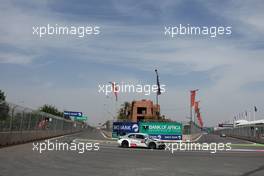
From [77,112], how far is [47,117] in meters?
47.8

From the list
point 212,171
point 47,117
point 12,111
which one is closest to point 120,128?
point 47,117

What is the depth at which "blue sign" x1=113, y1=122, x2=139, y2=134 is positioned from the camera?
49.9m

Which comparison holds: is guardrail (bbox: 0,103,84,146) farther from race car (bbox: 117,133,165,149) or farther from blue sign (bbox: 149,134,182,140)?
blue sign (bbox: 149,134,182,140)

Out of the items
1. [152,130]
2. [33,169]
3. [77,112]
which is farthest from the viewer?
[77,112]

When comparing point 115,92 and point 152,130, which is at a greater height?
point 115,92

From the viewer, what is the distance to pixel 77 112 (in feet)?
319

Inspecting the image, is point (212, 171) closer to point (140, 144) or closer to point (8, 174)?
point (8, 174)

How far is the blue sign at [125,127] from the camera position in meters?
49.9

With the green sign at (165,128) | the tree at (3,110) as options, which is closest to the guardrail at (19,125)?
the tree at (3,110)

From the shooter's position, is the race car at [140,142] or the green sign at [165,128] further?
the green sign at [165,128]

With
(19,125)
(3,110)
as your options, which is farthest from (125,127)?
(3,110)

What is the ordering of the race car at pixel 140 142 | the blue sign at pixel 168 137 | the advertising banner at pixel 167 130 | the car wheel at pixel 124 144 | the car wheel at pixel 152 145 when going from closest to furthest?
the car wheel at pixel 152 145
the race car at pixel 140 142
the car wheel at pixel 124 144
the blue sign at pixel 168 137
the advertising banner at pixel 167 130

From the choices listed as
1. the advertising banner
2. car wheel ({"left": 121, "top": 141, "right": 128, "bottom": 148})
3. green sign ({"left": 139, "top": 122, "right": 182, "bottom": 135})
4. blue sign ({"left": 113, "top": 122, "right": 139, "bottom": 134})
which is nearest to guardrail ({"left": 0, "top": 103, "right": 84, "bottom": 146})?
car wheel ({"left": 121, "top": 141, "right": 128, "bottom": 148})

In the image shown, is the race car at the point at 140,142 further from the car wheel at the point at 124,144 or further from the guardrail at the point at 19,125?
the guardrail at the point at 19,125
